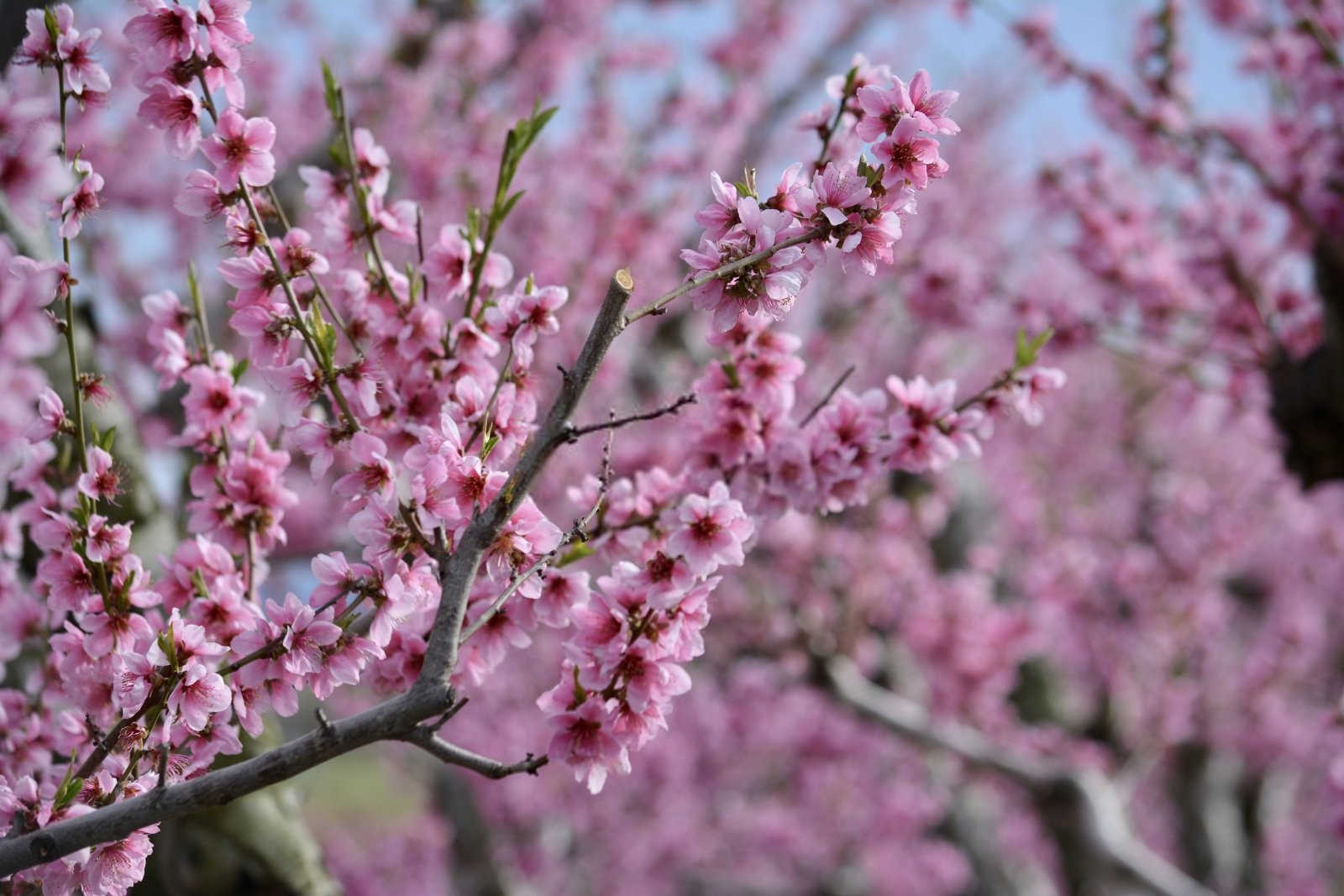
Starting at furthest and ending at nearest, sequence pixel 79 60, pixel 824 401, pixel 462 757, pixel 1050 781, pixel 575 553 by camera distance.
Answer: pixel 1050 781 < pixel 824 401 < pixel 575 553 < pixel 79 60 < pixel 462 757

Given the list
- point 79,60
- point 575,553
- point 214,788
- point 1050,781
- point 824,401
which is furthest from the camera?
point 1050,781

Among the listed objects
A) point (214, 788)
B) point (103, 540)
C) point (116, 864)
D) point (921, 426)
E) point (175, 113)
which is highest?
point (175, 113)

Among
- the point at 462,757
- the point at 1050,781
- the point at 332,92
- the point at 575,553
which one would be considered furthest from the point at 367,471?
the point at 1050,781

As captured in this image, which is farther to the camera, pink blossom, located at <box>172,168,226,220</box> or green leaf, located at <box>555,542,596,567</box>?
green leaf, located at <box>555,542,596,567</box>

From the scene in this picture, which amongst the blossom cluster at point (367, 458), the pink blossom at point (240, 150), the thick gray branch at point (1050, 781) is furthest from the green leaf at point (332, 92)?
the thick gray branch at point (1050, 781)

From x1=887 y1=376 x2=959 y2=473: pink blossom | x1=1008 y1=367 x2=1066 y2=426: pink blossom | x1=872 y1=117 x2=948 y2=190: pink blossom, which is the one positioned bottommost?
x1=887 y1=376 x2=959 y2=473: pink blossom

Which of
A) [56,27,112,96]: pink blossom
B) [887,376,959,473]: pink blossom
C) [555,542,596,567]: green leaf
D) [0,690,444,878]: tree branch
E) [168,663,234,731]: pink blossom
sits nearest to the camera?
[0,690,444,878]: tree branch

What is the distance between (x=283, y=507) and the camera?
2.05 metres

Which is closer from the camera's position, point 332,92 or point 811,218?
point 811,218

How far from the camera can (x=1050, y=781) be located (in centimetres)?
504

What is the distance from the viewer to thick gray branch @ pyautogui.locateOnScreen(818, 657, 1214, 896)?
16.0 ft

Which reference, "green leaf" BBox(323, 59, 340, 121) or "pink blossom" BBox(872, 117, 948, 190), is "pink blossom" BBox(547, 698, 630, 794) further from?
"green leaf" BBox(323, 59, 340, 121)

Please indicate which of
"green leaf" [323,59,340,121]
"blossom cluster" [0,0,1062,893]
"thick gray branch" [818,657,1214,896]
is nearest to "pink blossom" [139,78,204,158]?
"blossom cluster" [0,0,1062,893]

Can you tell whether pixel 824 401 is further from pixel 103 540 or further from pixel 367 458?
pixel 103 540
